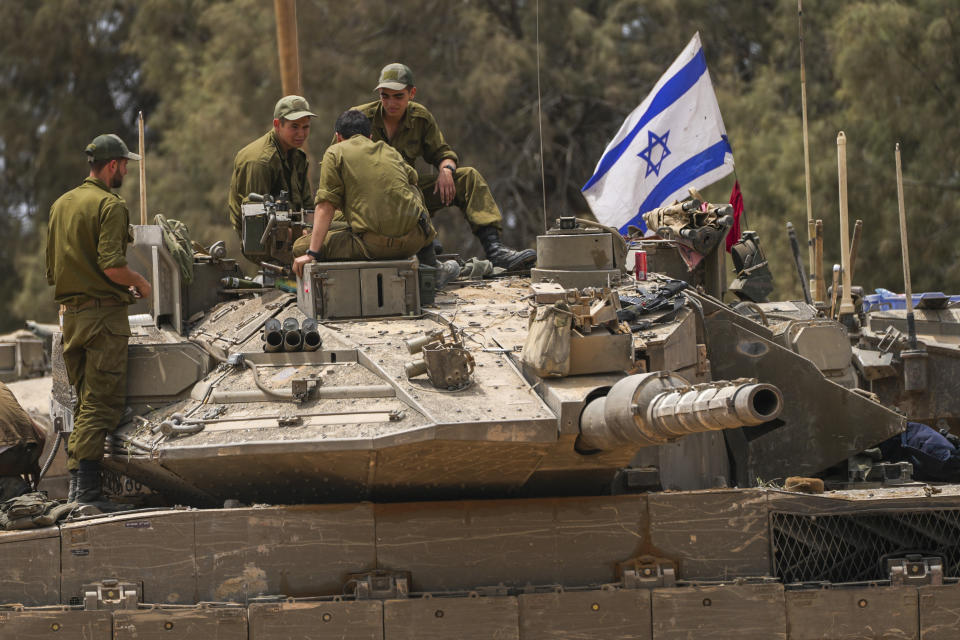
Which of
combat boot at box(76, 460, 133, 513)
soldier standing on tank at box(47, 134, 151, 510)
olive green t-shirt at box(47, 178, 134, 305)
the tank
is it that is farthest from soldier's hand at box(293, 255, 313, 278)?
combat boot at box(76, 460, 133, 513)

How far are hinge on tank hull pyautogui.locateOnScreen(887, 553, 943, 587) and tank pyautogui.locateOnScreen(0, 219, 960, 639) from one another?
0.02 meters

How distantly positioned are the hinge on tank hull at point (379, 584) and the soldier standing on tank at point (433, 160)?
3879 mm

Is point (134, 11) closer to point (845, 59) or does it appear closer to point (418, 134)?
point (845, 59)

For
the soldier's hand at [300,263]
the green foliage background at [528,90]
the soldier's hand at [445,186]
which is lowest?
the soldier's hand at [300,263]

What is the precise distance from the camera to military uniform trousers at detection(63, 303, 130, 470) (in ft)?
32.3

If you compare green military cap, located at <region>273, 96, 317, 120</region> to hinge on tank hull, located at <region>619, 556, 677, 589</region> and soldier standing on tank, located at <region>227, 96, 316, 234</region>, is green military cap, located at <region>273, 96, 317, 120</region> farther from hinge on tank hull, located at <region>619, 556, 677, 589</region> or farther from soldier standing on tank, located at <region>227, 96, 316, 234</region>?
hinge on tank hull, located at <region>619, 556, 677, 589</region>

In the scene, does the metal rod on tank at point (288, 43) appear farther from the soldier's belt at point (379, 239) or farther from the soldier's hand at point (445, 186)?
the soldier's belt at point (379, 239)

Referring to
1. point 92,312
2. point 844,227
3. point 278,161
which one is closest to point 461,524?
point 92,312

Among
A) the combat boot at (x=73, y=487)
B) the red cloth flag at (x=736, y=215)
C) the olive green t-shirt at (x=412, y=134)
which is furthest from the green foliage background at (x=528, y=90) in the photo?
the combat boot at (x=73, y=487)

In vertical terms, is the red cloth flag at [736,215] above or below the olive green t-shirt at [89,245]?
above

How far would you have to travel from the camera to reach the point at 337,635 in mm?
8805

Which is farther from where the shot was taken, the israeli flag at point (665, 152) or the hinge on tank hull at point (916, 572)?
the israeli flag at point (665, 152)

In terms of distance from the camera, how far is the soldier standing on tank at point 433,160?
12.4 m

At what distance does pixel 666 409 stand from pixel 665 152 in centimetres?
935
